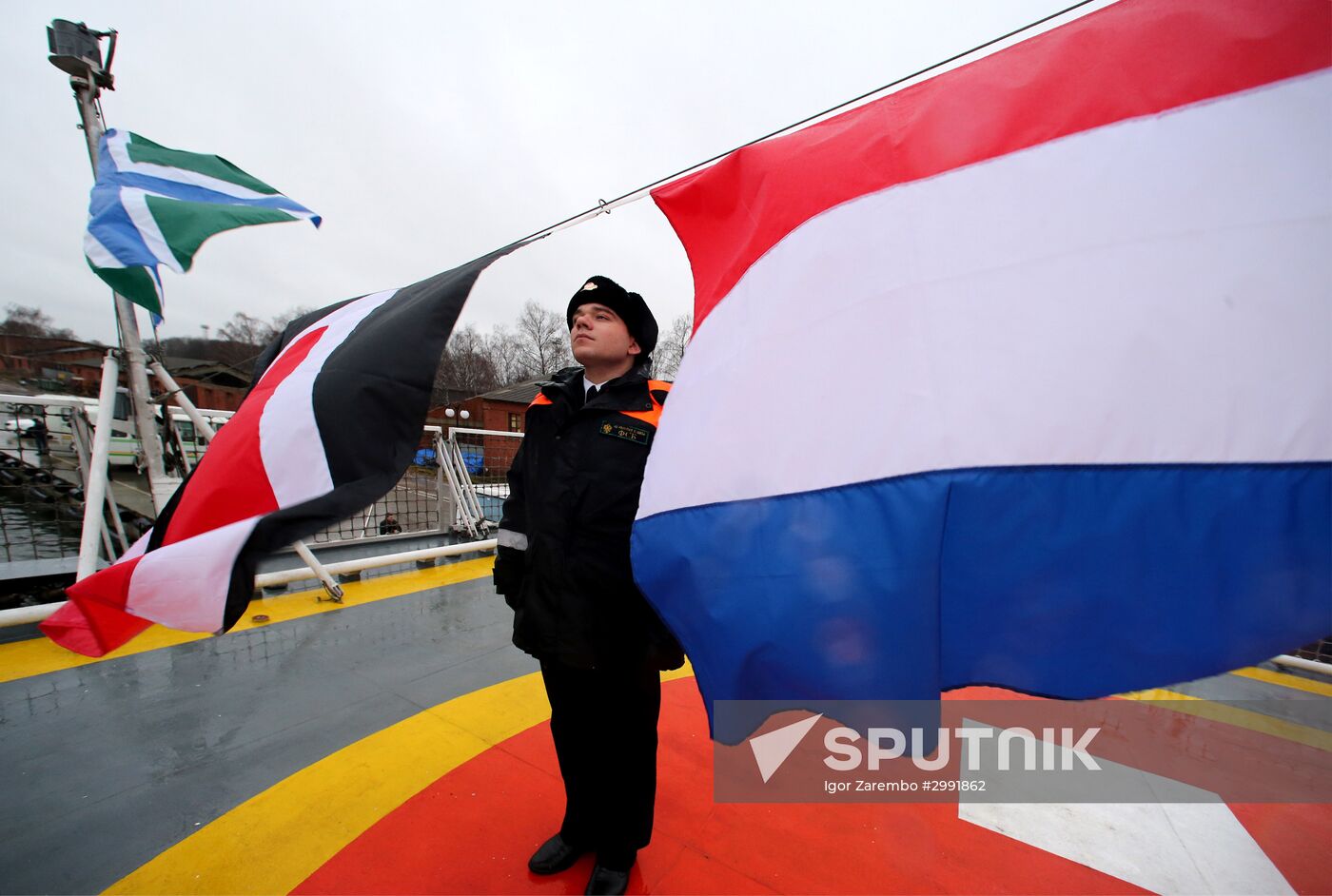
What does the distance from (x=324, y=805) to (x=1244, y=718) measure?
4562 mm

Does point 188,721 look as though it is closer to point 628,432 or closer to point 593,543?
point 593,543

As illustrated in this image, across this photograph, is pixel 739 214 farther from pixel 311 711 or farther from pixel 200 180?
pixel 200 180

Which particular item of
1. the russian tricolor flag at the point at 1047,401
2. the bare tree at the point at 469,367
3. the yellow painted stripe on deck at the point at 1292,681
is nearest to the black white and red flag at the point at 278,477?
the russian tricolor flag at the point at 1047,401

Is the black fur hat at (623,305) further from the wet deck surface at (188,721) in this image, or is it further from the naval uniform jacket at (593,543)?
the wet deck surface at (188,721)

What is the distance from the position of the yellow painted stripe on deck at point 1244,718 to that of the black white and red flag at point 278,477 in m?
3.59

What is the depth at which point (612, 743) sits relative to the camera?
1569 mm

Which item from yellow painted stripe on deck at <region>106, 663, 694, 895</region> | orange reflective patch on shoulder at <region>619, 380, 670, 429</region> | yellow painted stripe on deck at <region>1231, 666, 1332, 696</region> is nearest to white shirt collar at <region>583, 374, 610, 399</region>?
orange reflective patch on shoulder at <region>619, 380, 670, 429</region>

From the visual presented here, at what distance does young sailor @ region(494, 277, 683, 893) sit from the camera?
1479 millimetres

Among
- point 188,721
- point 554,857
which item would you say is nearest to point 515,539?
point 554,857

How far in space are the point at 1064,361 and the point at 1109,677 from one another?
1.83 ft

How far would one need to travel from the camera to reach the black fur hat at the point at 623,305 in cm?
160

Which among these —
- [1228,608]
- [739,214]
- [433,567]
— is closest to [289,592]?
[433,567]

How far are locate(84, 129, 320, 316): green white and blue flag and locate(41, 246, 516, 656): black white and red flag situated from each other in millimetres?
1489

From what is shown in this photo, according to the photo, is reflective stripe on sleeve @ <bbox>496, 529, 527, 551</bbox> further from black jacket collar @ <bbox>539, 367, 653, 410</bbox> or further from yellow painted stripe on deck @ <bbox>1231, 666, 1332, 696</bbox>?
yellow painted stripe on deck @ <bbox>1231, 666, 1332, 696</bbox>
